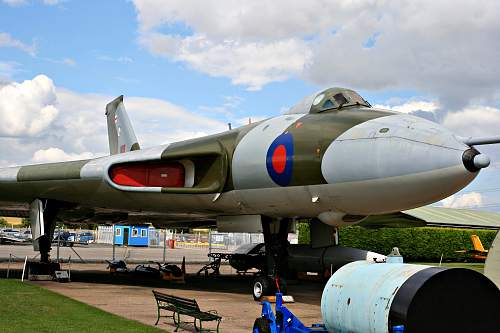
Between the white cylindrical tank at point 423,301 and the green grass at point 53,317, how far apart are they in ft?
14.4

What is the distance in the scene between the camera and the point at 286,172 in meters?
11.6

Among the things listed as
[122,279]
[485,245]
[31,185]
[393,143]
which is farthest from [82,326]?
[485,245]

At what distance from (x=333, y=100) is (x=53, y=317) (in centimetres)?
678

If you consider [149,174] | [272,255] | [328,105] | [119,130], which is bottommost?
[272,255]

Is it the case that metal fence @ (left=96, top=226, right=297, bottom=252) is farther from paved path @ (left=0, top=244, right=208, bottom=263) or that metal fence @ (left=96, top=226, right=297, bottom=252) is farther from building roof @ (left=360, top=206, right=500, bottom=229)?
building roof @ (left=360, top=206, right=500, bottom=229)

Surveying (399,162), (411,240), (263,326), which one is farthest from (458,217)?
(263,326)

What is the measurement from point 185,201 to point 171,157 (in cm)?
115

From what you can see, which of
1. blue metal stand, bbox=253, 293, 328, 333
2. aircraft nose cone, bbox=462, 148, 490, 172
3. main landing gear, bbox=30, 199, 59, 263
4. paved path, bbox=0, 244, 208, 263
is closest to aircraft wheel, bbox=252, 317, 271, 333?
blue metal stand, bbox=253, 293, 328, 333

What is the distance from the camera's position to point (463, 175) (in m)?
9.53

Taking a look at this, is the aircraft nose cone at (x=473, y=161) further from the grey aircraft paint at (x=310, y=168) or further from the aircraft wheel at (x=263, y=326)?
the aircraft wheel at (x=263, y=326)

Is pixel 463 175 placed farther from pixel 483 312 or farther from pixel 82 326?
pixel 82 326

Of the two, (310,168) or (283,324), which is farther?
(310,168)

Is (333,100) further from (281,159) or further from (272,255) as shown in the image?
(272,255)

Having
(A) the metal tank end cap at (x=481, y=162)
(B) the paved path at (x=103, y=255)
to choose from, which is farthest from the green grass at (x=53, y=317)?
(B) the paved path at (x=103, y=255)
